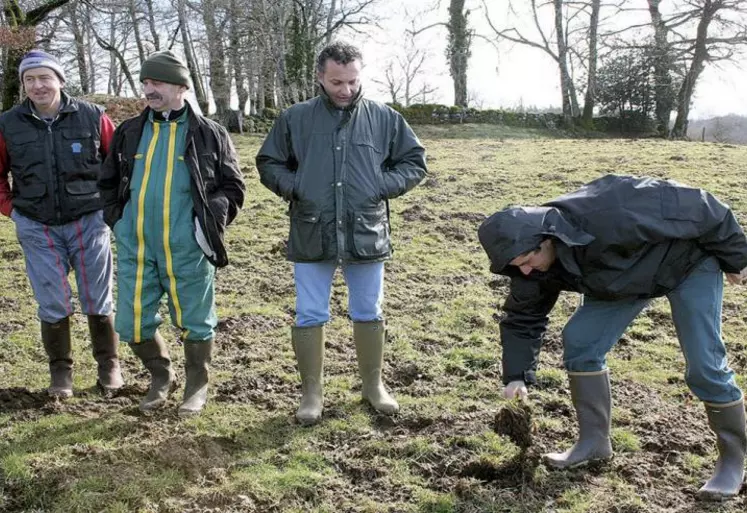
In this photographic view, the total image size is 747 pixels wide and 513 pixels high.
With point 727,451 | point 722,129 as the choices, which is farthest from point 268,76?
point 727,451

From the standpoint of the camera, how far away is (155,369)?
4609 millimetres

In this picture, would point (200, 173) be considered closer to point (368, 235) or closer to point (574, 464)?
point (368, 235)

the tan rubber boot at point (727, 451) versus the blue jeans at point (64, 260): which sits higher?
the blue jeans at point (64, 260)

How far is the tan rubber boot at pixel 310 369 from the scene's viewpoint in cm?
441

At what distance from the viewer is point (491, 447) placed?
4.13m

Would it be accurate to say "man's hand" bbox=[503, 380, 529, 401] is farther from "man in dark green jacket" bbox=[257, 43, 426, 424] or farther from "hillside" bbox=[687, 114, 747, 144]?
"hillside" bbox=[687, 114, 747, 144]

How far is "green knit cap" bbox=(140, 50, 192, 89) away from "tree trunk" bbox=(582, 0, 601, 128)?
22.6 metres

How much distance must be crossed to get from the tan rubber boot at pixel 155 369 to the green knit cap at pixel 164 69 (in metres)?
1.53

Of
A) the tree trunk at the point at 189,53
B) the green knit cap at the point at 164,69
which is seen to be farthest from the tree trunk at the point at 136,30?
the green knit cap at the point at 164,69

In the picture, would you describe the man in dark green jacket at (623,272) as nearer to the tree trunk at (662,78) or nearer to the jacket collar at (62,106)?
the jacket collar at (62,106)

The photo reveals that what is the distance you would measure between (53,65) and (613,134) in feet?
74.4

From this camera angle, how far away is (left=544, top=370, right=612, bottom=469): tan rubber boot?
3.81m

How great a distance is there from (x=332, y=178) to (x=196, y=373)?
149 centimetres

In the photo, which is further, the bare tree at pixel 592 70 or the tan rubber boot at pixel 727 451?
the bare tree at pixel 592 70
